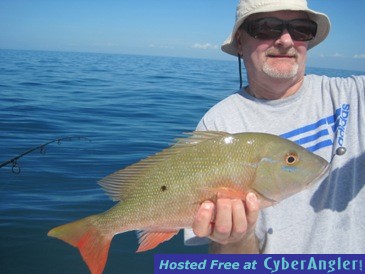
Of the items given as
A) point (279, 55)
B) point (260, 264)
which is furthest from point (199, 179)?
point (279, 55)

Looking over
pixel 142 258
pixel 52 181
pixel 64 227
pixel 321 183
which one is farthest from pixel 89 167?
pixel 321 183

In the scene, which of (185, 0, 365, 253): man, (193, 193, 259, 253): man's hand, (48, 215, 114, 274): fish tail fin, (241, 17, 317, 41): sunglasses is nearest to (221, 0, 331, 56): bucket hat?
(185, 0, 365, 253): man

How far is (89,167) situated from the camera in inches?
321

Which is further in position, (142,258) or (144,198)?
(142,258)

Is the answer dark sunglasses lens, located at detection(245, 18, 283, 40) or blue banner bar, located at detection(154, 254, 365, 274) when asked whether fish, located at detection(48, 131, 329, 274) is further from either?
dark sunglasses lens, located at detection(245, 18, 283, 40)

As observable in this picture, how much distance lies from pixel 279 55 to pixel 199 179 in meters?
1.57

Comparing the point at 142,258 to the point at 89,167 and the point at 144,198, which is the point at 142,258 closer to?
the point at 144,198

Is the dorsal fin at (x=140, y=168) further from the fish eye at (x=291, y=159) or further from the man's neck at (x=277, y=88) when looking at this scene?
the man's neck at (x=277, y=88)

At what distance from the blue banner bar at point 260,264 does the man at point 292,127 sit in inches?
4.6

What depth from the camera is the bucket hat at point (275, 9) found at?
327 centimetres

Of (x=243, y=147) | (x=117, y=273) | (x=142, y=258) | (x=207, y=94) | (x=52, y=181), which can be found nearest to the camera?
(x=243, y=147)

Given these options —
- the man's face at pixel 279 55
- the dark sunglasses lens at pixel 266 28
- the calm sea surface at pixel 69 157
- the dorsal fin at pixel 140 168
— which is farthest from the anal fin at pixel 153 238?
the dark sunglasses lens at pixel 266 28

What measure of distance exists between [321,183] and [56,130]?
10.0 m

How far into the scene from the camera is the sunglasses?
3361 mm
